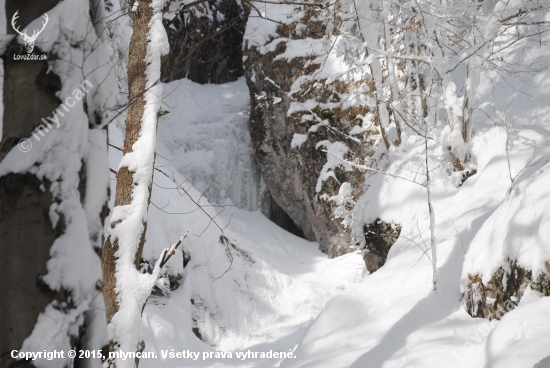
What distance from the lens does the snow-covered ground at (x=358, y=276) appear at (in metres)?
2.83

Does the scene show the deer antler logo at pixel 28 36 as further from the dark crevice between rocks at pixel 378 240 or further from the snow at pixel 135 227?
the dark crevice between rocks at pixel 378 240

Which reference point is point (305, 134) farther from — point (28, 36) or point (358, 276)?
point (28, 36)

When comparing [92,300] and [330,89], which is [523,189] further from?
[330,89]

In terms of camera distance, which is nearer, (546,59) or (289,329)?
(546,59)

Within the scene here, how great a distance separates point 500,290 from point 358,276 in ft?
19.1

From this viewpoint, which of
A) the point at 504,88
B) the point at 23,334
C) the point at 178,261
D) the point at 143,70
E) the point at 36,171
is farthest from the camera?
the point at 178,261

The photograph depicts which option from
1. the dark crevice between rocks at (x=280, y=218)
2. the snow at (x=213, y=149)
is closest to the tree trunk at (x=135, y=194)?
the snow at (x=213, y=149)

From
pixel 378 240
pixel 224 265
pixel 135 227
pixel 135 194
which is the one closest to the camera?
pixel 135 227

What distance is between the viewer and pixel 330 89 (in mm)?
10312

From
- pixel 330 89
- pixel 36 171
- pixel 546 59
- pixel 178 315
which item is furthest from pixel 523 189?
pixel 330 89

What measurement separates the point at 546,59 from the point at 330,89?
496 centimetres

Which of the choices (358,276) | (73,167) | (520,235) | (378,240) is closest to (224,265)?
(358,276)

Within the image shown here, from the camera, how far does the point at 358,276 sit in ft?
28.1

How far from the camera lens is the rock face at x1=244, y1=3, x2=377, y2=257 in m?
9.83
